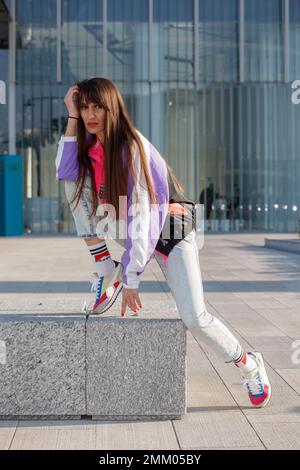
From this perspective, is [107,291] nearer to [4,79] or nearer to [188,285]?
[188,285]

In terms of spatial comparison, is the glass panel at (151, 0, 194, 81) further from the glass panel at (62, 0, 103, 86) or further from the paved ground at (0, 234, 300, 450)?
the paved ground at (0, 234, 300, 450)

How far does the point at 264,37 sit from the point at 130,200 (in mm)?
33359

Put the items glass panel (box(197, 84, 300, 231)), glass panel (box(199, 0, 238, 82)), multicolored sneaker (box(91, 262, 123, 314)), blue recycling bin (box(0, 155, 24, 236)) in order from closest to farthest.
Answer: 1. multicolored sneaker (box(91, 262, 123, 314))
2. blue recycling bin (box(0, 155, 24, 236))
3. glass panel (box(199, 0, 238, 82))
4. glass panel (box(197, 84, 300, 231))

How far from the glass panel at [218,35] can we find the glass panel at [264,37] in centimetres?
59

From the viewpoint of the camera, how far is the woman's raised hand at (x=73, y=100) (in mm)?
4512

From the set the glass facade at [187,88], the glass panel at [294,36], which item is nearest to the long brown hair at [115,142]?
the glass facade at [187,88]

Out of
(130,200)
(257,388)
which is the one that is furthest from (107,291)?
(257,388)

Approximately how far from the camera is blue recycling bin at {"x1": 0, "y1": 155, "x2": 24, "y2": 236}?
33.3m

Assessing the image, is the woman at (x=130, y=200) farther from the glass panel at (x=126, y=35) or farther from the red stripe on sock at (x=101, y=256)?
the glass panel at (x=126, y=35)

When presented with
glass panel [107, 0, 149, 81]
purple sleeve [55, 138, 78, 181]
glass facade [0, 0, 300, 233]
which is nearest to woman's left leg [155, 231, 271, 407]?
purple sleeve [55, 138, 78, 181]

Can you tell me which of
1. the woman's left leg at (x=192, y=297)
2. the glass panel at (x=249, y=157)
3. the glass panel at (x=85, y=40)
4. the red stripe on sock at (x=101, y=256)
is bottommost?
the woman's left leg at (x=192, y=297)

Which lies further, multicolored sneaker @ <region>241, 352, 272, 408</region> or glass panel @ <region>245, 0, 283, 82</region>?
glass panel @ <region>245, 0, 283, 82</region>

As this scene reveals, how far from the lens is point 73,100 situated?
4.53 meters
